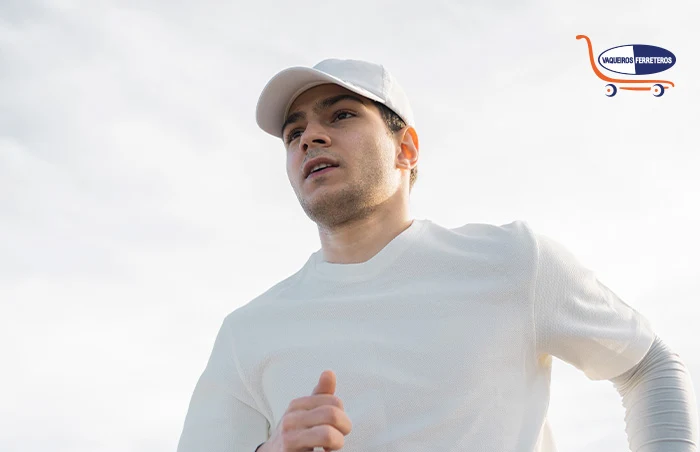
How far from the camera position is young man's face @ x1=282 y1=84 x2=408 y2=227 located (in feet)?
11.1

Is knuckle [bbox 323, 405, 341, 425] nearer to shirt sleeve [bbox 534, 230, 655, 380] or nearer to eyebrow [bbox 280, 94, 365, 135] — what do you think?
shirt sleeve [bbox 534, 230, 655, 380]

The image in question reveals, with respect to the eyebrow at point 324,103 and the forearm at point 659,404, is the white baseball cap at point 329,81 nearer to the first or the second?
the eyebrow at point 324,103

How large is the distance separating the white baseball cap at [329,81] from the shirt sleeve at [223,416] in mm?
1126

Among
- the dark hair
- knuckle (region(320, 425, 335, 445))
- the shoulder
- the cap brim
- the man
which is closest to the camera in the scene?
knuckle (region(320, 425, 335, 445))

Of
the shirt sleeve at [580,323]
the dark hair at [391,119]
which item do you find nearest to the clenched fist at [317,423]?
the shirt sleeve at [580,323]

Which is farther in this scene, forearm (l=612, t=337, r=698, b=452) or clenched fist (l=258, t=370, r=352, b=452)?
forearm (l=612, t=337, r=698, b=452)

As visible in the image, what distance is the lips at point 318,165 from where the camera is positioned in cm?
338

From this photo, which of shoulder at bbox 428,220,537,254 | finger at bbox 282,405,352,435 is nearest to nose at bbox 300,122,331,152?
shoulder at bbox 428,220,537,254

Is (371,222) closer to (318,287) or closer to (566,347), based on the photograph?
(318,287)

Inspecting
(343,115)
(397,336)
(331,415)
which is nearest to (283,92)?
(343,115)

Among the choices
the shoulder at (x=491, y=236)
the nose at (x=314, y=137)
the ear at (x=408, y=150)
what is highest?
the ear at (x=408, y=150)

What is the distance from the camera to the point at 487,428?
9.27ft

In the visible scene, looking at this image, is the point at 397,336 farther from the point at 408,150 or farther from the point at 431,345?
the point at 408,150

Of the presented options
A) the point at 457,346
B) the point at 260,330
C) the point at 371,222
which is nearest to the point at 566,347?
the point at 457,346
